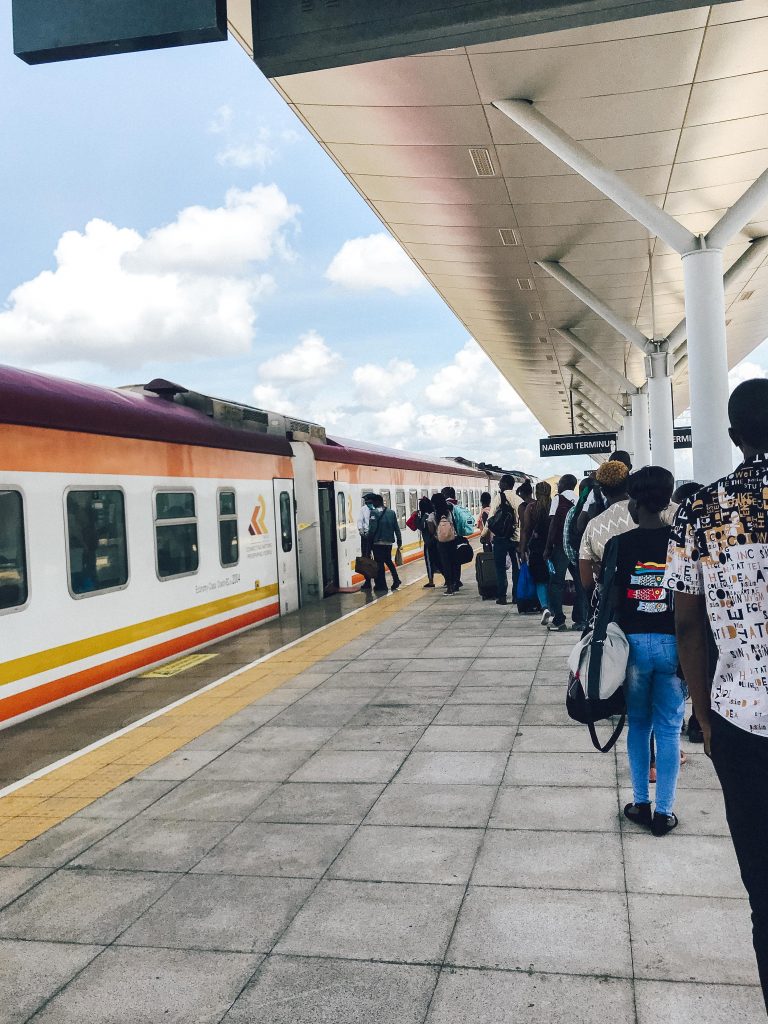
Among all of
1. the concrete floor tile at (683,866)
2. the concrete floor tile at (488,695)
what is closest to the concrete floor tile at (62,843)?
the concrete floor tile at (683,866)

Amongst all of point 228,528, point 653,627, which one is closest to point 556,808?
point 653,627

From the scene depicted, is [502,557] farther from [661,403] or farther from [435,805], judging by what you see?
[435,805]

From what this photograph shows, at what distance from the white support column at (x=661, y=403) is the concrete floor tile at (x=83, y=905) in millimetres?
11750

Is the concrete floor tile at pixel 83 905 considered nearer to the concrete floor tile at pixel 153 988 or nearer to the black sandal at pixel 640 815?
the concrete floor tile at pixel 153 988

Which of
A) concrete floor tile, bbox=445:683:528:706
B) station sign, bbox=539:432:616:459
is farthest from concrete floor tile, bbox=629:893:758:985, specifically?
station sign, bbox=539:432:616:459

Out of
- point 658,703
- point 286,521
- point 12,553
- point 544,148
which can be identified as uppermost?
point 544,148

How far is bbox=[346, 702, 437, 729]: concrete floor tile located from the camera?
20.3 ft

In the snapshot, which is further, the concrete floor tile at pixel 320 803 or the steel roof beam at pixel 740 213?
the steel roof beam at pixel 740 213

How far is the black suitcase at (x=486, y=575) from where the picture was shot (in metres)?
12.7

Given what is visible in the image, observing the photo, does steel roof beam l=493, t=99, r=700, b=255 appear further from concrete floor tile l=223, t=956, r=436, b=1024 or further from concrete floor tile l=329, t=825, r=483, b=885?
concrete floor tile l=223, t=956, r=436, b=1024

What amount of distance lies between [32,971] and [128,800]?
5.81 ft

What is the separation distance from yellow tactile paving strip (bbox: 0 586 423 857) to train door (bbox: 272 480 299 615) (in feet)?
9.86

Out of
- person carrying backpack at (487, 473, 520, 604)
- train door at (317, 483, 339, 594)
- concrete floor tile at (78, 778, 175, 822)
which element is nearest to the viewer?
concrete floor tile at (78, 778, 175, 822)

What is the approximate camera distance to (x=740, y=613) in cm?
227
